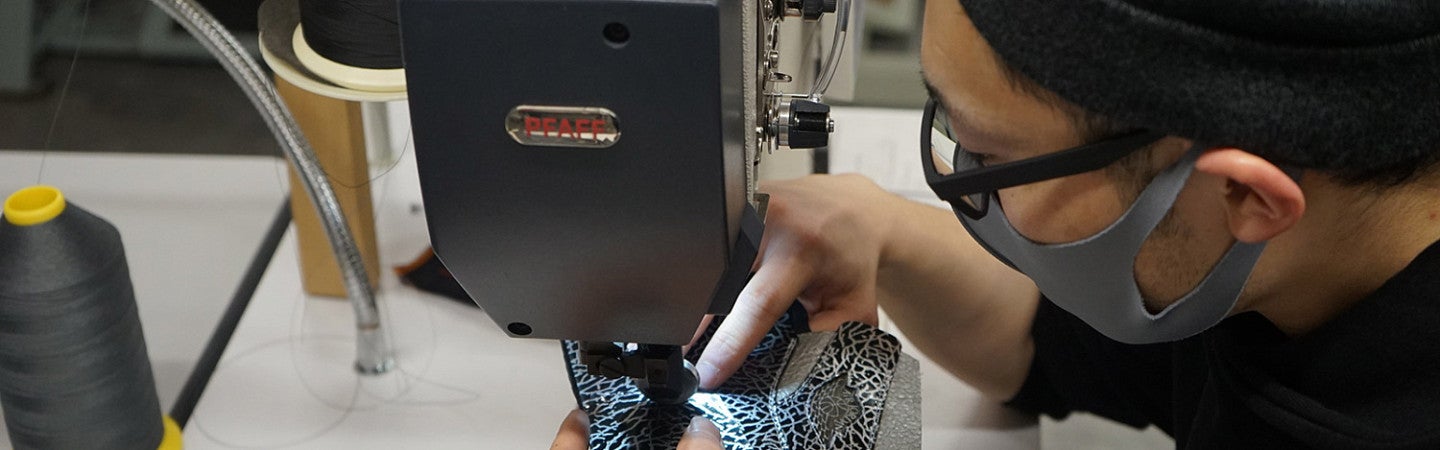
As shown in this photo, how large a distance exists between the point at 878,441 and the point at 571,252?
333mm

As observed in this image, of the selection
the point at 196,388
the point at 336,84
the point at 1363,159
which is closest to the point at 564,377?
the point at 196,388

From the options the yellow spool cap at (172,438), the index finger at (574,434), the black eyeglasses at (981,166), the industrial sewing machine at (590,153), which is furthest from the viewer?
the yellow spool cap at (172,438)

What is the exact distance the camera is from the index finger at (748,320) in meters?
0.91

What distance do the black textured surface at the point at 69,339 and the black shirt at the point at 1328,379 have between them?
32.1 inches

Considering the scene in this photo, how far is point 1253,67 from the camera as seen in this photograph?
2.16ft

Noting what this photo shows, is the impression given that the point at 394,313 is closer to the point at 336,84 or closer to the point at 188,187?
the point at 188,187

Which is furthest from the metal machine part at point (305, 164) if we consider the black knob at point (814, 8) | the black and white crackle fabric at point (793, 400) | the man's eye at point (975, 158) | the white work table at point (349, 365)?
the man's eye at point (975, 158)

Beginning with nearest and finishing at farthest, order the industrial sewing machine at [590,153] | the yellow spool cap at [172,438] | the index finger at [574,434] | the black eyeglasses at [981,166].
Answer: the industrial sewing machine at [590,153]
the black eyeglasses at [981,166]
the index finger at [574,434]
the yellow spool cap at [172,438]

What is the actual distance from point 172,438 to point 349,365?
0.17 metres

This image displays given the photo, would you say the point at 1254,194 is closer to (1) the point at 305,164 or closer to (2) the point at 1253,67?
(2) the point at 1253,67

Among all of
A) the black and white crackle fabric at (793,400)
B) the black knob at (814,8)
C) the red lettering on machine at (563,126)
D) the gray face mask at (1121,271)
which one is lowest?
the black and white crackle fabric at (793,400)

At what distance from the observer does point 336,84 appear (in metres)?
0.81

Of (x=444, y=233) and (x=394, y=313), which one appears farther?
(x=394, y=313)

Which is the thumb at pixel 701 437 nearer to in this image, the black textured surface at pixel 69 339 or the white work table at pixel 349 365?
the white work table at pixel 349 365
